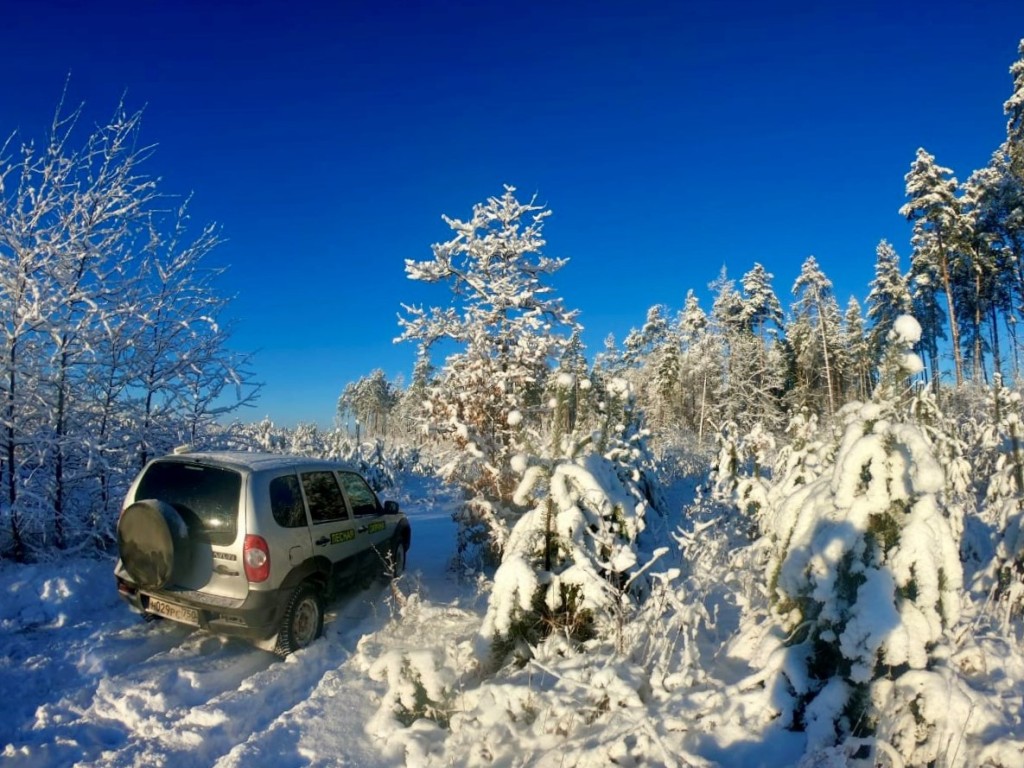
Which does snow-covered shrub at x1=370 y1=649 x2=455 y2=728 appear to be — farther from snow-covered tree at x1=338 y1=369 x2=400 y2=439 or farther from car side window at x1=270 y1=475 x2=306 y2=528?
snow-covered tree at x1=338 y1=369 x2=400 y2=439

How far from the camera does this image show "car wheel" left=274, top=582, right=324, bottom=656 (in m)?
5.30

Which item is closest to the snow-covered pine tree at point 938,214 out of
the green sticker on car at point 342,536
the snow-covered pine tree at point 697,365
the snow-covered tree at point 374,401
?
the snow-covered pine tree at point 697,365

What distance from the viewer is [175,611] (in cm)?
528

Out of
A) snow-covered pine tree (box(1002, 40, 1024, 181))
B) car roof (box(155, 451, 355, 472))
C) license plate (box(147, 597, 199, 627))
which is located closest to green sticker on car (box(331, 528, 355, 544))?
car roof (box(155, 451, 355, 472))

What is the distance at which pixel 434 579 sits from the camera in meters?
8.31

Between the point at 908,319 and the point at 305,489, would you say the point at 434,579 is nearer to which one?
the point at 305,489

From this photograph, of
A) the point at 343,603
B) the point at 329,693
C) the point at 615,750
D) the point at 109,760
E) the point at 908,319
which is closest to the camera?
the point at 615,750

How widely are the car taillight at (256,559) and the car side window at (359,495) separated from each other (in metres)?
1.65

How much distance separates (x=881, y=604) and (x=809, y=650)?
58 cm

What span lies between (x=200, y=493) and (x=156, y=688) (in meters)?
1.62

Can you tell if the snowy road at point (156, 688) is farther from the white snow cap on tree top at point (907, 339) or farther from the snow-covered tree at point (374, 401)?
the snow-covered tree at point (374, 401)

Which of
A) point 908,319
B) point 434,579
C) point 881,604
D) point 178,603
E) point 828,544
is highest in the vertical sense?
point 908,319

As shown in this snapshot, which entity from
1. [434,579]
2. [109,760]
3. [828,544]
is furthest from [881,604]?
[434,579]

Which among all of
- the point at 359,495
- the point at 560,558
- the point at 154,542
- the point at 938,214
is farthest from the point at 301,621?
the point at 938,214
